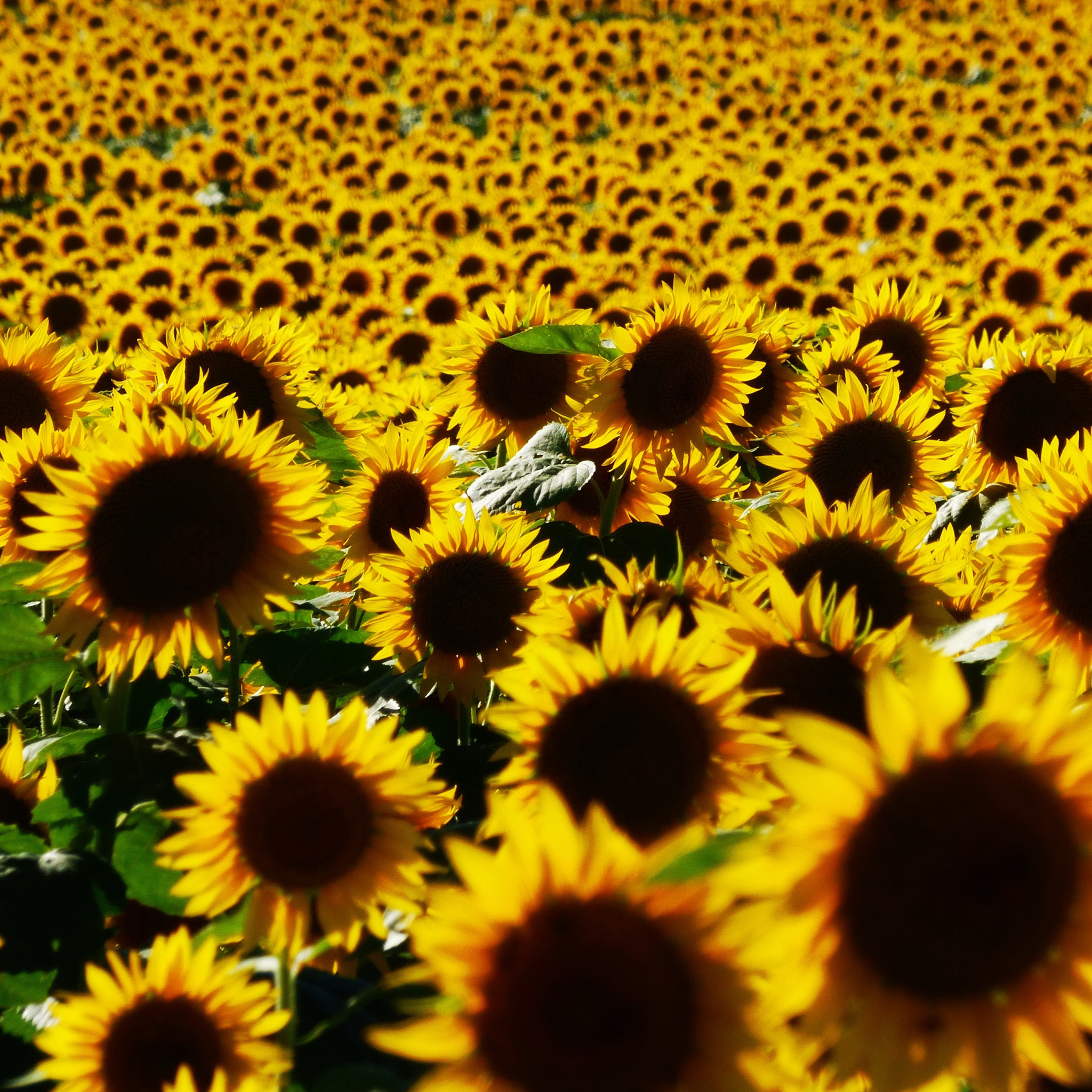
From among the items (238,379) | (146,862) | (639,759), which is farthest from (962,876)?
(238,379)

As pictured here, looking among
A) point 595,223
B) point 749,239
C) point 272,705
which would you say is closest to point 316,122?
point 595,223

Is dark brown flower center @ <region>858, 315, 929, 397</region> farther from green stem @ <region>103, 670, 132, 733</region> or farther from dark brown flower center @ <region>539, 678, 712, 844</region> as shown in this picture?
green stem @ <region>103, 670, 132, 733</region>

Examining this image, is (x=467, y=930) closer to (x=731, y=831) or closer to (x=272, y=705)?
(x=731, y=831)

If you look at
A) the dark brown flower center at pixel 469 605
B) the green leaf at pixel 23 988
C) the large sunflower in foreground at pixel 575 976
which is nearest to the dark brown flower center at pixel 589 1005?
the large sunflower in foreground at pixel 575 976

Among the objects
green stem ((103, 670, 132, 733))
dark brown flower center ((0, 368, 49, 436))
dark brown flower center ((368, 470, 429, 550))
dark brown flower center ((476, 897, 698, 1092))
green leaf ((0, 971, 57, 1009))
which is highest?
dark brown flower center ((0, 368, 49, 436))

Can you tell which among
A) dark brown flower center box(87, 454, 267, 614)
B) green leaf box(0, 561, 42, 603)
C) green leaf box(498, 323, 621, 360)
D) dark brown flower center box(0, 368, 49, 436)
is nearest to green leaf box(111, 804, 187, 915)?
dark brown flower center box(87, 454, 267, 614)

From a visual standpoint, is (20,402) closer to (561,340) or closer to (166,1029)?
(561,340)

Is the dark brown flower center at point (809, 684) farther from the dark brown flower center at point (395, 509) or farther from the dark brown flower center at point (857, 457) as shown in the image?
the dark brown flower center at point (395, 509)
